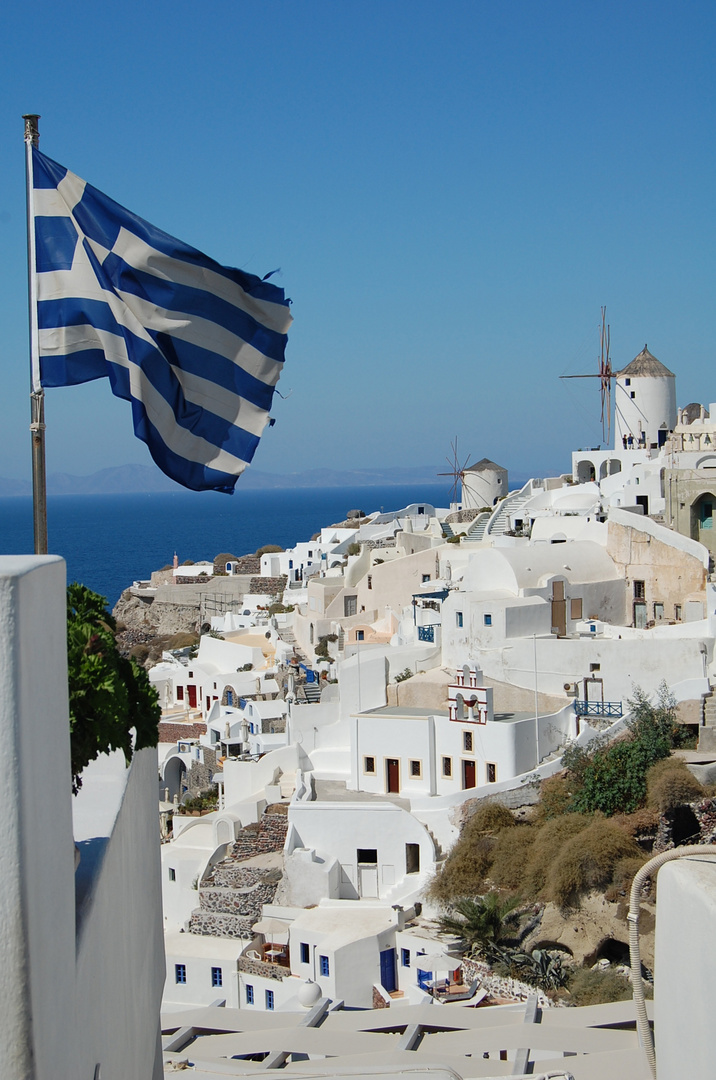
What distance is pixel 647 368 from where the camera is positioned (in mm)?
45375

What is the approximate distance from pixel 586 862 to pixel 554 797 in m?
2.81

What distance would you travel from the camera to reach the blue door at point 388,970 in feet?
59.2

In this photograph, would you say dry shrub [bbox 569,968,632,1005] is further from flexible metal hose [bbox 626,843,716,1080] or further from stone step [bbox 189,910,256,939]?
flexible metal hose [bbox 626,843,716,1080]

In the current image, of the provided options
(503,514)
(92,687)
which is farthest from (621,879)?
(503,514)

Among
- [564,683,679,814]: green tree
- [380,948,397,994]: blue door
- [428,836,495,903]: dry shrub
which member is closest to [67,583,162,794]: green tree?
[380,948,397,994]: blue door

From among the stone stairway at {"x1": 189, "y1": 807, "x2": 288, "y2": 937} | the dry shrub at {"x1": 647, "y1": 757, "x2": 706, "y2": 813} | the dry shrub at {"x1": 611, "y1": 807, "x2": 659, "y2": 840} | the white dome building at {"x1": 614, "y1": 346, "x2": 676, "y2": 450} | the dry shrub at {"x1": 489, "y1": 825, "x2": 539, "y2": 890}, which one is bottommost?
the stone stairway at {"x1": 189, "y1": 807, "x2": 288, "y2": 937}

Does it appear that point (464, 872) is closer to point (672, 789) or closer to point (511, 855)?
point (511, 855)

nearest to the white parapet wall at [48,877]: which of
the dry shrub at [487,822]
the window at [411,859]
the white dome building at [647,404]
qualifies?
the dry shrub at [487,822]

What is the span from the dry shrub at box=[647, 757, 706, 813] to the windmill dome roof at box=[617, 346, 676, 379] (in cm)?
2806

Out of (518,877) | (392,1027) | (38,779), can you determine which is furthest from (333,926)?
(38,779)

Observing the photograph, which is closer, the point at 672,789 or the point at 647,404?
the point at 672,789

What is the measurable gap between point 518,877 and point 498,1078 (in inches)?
536

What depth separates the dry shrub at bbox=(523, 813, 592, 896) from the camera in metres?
18.7

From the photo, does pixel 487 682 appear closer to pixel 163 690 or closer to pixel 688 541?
pixel 688 541
